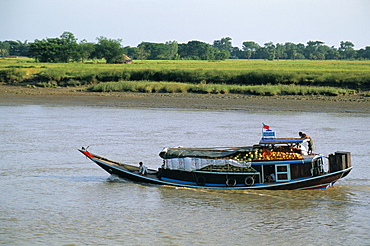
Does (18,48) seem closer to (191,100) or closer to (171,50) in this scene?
(171,50)

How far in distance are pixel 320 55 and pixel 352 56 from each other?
8.38 metres

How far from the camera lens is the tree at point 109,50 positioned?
8438 centimetres

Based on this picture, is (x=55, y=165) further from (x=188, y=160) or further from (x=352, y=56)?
(x=352, y=56)

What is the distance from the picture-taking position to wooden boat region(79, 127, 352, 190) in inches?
553

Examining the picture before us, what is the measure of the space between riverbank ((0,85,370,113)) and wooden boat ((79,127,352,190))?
17.2m

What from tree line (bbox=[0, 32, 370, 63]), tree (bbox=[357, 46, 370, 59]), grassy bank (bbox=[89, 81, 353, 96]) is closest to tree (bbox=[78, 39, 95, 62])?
tree line (bbox=[0, 32, 370, 63])

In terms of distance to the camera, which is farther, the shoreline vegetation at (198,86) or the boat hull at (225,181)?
the shoreline vegetation at (198,86)

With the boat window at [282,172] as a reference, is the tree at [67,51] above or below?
above


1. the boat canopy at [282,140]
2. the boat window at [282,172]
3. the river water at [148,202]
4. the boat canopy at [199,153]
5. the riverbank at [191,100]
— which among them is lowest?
the river water at [148,202]

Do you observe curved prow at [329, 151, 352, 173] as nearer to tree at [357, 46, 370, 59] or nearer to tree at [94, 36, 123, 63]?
tree at [94, 36, 123, 63]

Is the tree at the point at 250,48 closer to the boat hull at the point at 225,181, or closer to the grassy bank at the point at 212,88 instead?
the grassy bank at the point at 212,88

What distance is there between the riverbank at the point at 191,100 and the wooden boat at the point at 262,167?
1720 cm

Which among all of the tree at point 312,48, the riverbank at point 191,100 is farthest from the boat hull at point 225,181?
the tree at point 312,48

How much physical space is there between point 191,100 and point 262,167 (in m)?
21.1
